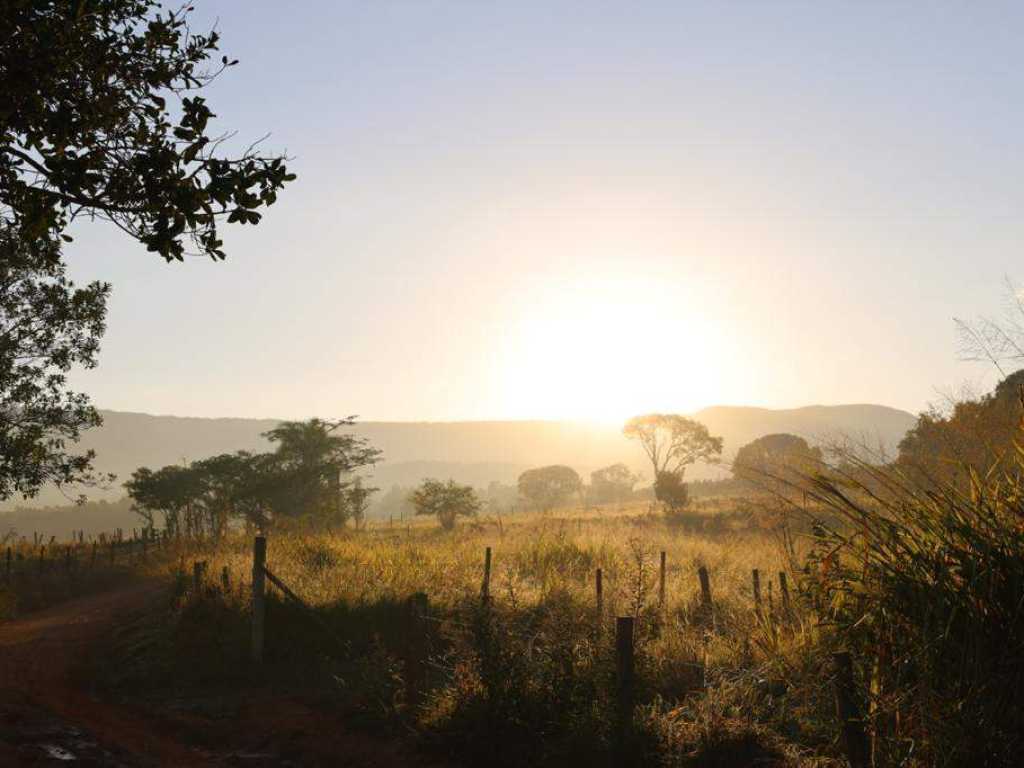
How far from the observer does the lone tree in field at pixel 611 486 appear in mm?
85812

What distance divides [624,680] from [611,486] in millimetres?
83592

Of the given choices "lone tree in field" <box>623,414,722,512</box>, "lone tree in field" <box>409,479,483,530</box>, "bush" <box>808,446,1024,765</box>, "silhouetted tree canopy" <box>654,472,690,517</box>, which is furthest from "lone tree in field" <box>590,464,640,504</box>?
"bush" <box>808,446,1024,765</box>

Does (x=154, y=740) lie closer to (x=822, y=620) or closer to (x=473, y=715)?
(x=473, y=715)

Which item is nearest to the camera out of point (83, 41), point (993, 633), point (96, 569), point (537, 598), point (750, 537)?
point (993, 633)

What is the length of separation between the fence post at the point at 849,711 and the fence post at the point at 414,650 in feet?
17.9

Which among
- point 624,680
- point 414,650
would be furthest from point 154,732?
point 624,680

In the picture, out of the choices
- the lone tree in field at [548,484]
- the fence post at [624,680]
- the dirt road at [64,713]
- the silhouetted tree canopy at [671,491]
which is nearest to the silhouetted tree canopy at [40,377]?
the dirt road at [64,713]

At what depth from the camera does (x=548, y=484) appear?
85.7 m

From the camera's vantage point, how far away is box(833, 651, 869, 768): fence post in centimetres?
469

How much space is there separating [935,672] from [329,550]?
14.4m

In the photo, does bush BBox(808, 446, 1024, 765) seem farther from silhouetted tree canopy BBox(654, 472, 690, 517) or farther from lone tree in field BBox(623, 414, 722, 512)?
lone tree in field BBox(623, 414, 722, 512)

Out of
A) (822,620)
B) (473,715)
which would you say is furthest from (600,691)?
(822,620)

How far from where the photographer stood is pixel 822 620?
17.3 ft

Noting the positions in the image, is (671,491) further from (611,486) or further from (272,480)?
(611,486)
